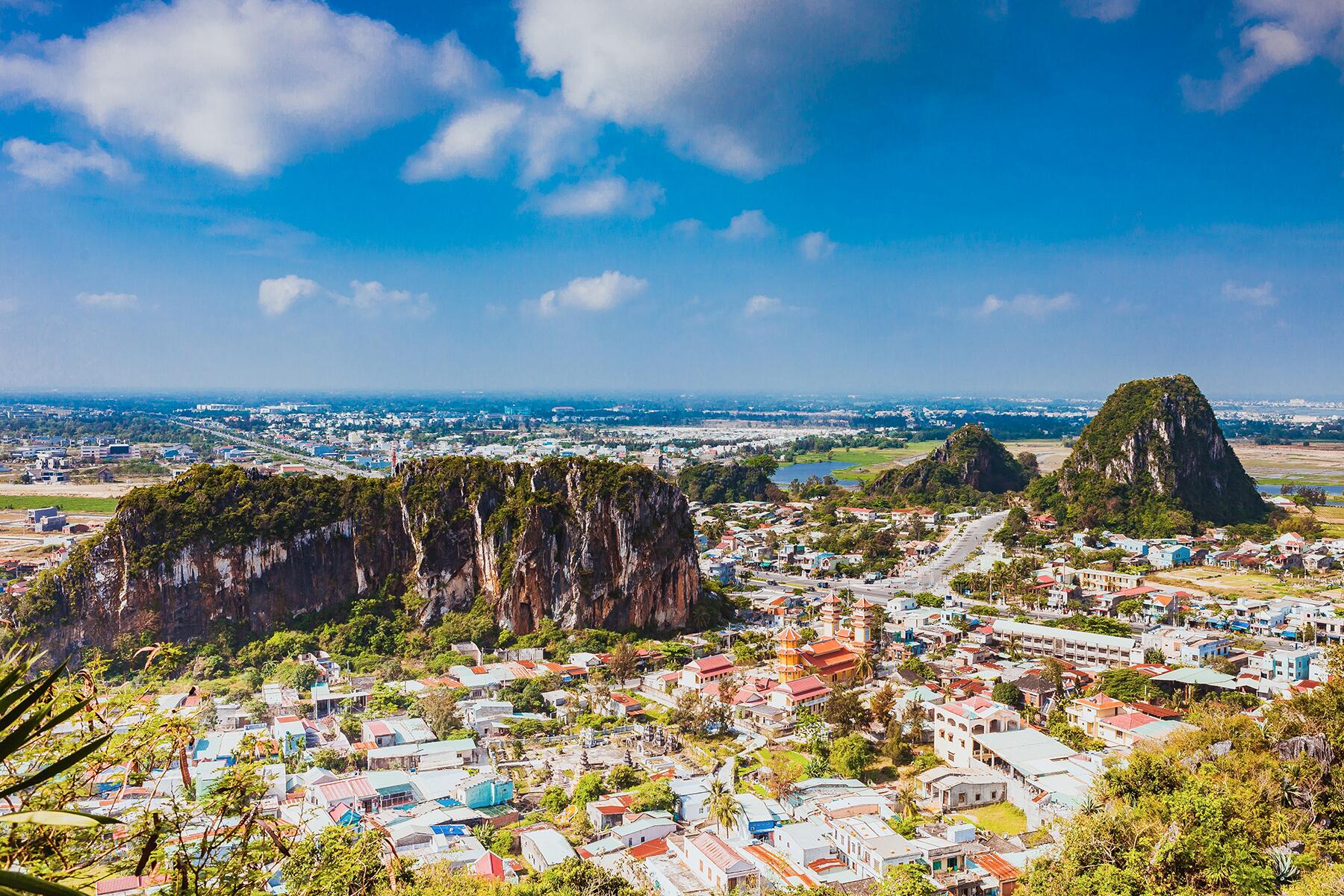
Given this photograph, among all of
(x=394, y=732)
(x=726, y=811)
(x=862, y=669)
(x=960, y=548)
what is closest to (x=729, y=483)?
(x=960, y=548)

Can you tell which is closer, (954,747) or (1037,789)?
(1037,789)

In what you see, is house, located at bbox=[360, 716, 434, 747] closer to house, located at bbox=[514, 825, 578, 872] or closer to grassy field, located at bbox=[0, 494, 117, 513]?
house, located at bbox=[514, 825, 578, 872]

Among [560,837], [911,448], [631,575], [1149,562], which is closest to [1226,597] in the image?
[1149,562]

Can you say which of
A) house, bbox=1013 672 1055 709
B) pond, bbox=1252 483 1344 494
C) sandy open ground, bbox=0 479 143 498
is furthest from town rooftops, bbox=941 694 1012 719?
pond, bbox=1252 483 1344 494

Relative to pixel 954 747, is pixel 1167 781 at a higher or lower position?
higher

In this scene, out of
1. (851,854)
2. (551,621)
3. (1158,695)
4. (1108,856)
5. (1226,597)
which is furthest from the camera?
(1226,597)

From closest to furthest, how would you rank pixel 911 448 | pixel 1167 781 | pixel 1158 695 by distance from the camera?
pixel 1167 781, pixel 1158 695, pixel 911 448

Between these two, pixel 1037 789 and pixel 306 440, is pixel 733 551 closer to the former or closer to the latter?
pixel 1037 789
